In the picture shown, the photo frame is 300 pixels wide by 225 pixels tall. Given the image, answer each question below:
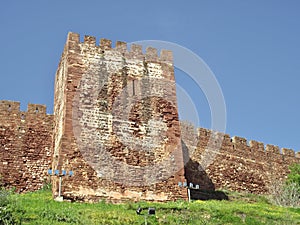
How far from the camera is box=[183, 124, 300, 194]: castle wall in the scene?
25641 mm

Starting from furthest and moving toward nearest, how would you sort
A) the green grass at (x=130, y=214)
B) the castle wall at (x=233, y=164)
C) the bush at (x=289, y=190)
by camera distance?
the castle wall at (x=233, y=164)
the bush at (x=289, y=190)
the green grass at (x=130, y=214)

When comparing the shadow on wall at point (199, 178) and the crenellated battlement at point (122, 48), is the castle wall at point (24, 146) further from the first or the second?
the shadow on wall at point (199, 178)

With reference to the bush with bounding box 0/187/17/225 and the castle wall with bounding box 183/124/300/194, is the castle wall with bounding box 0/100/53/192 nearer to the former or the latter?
the bush with bounding box 0/187/17/225

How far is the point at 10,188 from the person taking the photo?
20516 millimetres

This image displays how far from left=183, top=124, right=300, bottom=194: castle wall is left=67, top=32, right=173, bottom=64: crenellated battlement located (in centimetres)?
564

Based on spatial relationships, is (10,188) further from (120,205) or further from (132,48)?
(132,48)

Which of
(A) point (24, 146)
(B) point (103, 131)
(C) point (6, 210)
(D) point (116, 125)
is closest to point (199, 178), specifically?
(D) point (116, 125)

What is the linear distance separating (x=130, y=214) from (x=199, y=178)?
9.99 metres

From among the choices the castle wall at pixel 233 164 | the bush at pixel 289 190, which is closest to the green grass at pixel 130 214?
the bush at pixel 289 190

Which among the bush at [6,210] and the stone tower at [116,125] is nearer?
the bush at [6,210]

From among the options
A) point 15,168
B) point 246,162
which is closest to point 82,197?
point 15,168

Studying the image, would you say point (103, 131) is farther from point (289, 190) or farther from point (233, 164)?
point (289, 190)

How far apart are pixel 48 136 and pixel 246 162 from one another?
37.8 ft

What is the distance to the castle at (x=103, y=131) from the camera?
18406 millimetres
